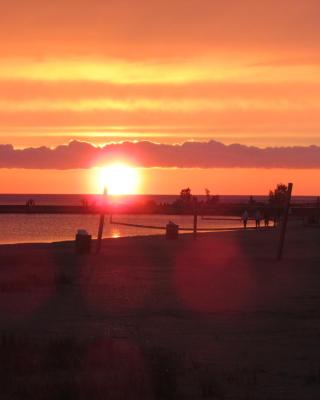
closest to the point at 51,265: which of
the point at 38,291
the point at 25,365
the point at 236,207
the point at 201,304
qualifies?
the point at 38,291

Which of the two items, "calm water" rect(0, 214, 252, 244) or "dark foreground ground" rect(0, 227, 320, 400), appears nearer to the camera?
"dark foreground ground" rect(0, 227, 320, 400)

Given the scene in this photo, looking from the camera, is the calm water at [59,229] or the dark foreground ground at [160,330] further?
the calm water at [59,229]

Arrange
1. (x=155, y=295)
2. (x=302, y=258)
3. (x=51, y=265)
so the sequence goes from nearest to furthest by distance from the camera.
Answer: (x=155, y=295), (x=51, y=265), (x=302, y=258)

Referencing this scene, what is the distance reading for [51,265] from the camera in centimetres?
2162

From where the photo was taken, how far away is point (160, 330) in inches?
446

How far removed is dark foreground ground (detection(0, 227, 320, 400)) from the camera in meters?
8.08

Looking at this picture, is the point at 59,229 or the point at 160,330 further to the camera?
the point at 59,229

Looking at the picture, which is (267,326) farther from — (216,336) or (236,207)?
(236,207)

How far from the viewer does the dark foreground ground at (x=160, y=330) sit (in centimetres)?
808

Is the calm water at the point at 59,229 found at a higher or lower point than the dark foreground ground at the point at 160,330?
lower

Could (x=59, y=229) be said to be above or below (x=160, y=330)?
below

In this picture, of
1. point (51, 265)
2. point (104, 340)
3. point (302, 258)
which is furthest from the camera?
point (302, 258)

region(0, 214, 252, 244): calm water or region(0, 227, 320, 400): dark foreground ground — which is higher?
region(0, 227, 320, 400): dark foreground ground

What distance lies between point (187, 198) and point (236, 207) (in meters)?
6.13
